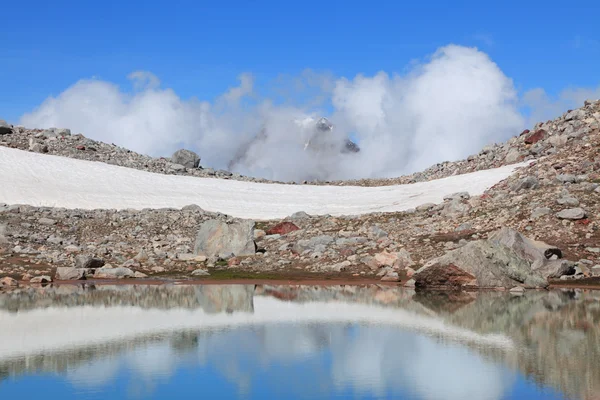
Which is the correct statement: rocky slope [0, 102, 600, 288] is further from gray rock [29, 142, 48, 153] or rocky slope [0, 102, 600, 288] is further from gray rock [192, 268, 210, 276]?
gray rock [29, 142, 48, 153]

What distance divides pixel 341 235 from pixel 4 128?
4727 cm

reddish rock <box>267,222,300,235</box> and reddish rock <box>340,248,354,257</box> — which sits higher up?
reddish rock <box>267,222,300,235</box>

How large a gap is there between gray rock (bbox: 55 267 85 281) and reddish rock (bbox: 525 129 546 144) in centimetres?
4954

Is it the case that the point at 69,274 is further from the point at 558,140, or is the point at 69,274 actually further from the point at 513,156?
the point at 513,156

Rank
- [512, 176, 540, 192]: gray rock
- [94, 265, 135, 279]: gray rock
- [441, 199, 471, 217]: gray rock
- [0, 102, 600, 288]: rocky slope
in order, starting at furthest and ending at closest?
[512, 176, 540, 192]: gray rock, [441, 199, 471, 217]: gray rock, [0, 102, 600, 288]: rocky slope, [94, 265, 135, 279]: gray rock

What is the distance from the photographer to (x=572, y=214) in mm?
46219

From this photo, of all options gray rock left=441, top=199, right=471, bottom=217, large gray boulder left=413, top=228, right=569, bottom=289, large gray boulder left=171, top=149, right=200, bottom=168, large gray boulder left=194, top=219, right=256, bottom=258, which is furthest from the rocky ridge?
large gray boulder left=194, top=219, right=256, bottom=258

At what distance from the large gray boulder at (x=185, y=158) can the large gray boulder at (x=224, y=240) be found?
36369 mm

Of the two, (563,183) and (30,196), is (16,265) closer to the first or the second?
(30,196)

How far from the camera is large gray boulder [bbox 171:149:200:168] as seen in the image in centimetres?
8799

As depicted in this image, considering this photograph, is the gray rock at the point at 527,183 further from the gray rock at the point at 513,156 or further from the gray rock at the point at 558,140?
the gray rock at the point at 513,156

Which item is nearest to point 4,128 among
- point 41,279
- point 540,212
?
point 41,279

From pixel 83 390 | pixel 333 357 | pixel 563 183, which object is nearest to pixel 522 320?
pixel 333 357

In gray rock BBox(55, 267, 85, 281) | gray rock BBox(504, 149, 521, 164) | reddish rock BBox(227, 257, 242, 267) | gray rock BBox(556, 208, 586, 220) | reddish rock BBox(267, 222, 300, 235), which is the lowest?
gray rock BBox(55, 267, 85, 281)
